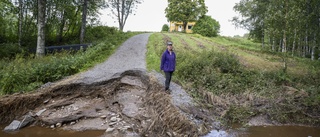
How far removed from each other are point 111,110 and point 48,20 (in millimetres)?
16404

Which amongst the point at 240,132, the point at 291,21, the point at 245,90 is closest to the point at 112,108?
the point at 240,132

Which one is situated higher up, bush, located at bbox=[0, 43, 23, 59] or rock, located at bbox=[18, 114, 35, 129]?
bush, located at bbox=[0, 43, 23, 59]

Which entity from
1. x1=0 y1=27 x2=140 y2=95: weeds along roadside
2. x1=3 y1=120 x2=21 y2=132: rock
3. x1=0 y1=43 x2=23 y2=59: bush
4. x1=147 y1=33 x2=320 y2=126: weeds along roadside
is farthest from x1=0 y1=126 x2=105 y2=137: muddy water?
x1=0 y1=43 x2=23 y2=59: bush

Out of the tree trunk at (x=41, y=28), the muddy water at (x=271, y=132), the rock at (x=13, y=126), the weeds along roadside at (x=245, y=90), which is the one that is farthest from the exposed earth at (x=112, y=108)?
the tree trunk at (x=41, y=28)

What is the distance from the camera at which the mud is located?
6254 millimetres

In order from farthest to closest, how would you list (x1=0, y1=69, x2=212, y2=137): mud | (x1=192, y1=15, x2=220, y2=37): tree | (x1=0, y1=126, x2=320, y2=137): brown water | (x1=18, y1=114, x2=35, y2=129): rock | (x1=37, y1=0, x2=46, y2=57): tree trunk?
(x1=192, y1=15, x2=220, y2=37): tree
(x1=37, y1=0, x2=46, y2=57): tree trunk
(x1=18, y1=114, x2=35, y2=129): rock
(x1=0, y1=126, x2=320, y2=137): brown water
(x1=0, y1=69, x2=212, y2=137): mud

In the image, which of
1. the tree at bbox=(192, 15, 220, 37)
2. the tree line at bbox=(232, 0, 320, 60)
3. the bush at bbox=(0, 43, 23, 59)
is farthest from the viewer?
the tree at bbox=(192, 15, 220, 37)

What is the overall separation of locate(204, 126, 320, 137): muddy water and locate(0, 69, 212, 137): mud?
2.01 ft

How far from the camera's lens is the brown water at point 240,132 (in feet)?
21.0

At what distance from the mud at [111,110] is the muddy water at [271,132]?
2.01ft

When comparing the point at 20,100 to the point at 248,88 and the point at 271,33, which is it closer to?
the point at 248,88

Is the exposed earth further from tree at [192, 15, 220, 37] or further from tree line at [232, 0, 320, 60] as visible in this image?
tree at [192, 15, 220, 37]

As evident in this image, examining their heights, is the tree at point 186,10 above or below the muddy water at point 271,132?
above

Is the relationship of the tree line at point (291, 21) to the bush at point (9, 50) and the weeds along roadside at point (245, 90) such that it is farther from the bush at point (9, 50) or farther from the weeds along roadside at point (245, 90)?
the bush at point (9, 50)
